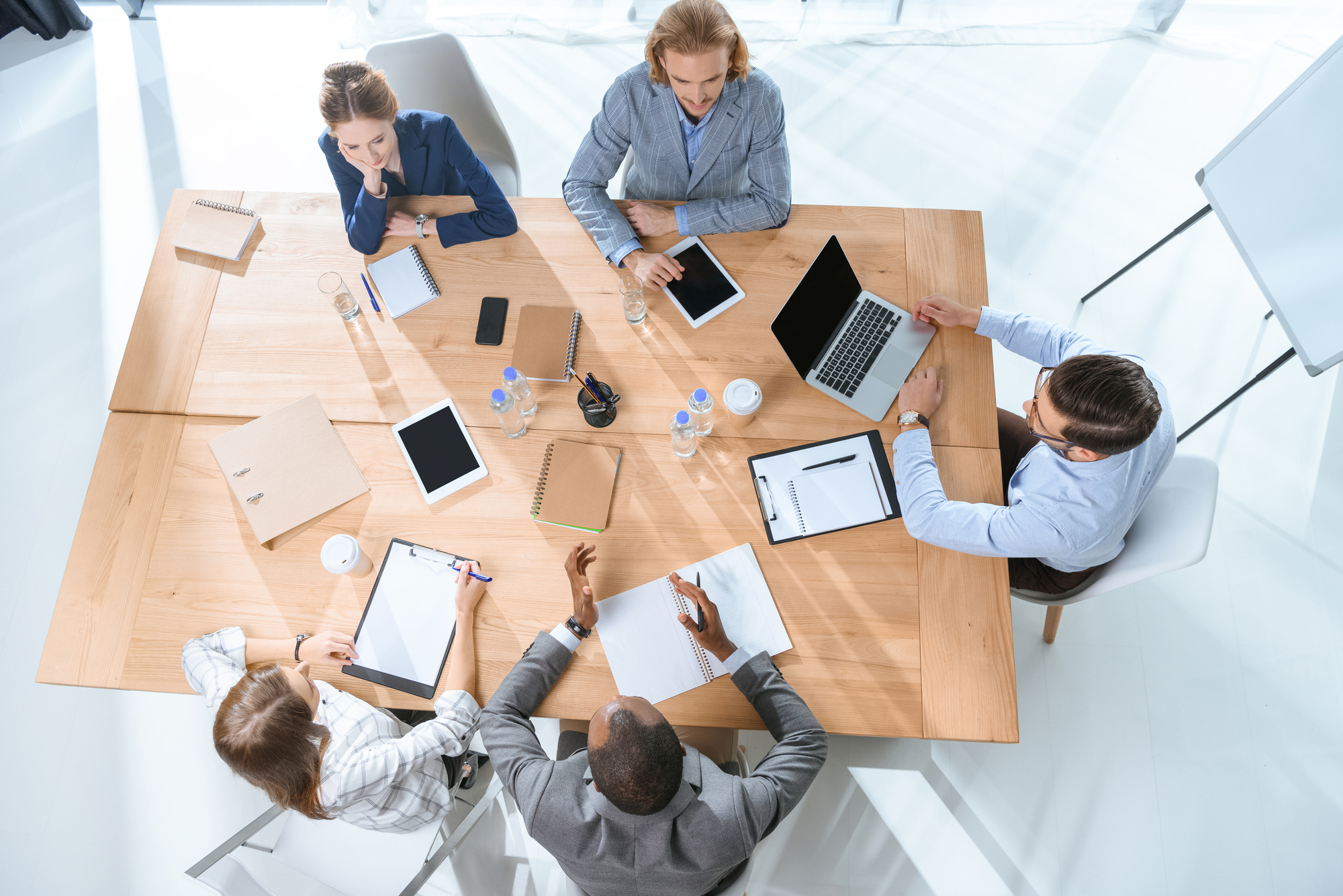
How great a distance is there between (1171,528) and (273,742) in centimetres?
199

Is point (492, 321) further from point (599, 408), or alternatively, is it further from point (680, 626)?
point (680, 626)

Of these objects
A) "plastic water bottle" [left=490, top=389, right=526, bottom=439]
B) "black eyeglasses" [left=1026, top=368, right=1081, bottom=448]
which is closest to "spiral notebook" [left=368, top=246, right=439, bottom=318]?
"plastic water bottle" [left=490, top=389, right=526, bottom=439]

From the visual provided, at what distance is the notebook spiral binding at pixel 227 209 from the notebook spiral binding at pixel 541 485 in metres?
1.17

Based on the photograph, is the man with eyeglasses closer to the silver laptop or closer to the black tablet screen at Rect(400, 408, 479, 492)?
the silver laptop

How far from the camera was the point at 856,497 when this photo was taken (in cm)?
167

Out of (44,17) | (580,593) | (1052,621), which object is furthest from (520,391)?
(44,17)

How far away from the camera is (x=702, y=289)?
189 cm

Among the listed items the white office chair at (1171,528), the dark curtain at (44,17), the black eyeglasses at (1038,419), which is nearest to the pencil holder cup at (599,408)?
the black eyeglasses at (1038,419)

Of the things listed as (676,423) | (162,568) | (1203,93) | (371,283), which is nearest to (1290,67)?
(1203,93)

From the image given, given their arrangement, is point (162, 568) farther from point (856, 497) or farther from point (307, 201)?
point (856, 497)

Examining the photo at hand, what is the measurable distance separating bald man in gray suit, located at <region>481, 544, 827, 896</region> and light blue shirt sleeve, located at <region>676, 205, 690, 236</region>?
0.94m

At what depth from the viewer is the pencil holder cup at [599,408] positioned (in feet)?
5.59

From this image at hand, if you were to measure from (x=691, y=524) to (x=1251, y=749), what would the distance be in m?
2.02

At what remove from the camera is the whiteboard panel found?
6.72 feet
